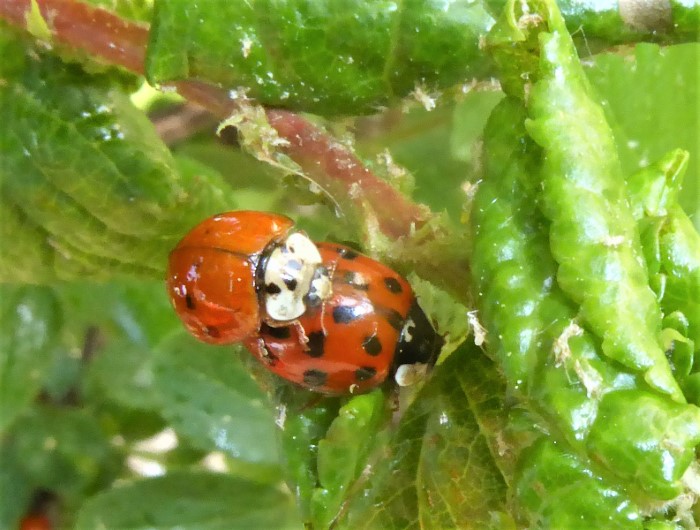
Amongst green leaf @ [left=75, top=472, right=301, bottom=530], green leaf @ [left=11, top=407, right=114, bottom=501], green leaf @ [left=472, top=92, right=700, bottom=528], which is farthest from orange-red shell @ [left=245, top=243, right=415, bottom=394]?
green leaf @ [left=11, top=407, right=114, bottom=501]

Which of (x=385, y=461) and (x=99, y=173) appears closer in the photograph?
(x=385, y=461)

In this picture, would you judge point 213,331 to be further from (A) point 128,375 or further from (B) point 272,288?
(A) point 128,375

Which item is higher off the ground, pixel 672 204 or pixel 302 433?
pixel 672 204

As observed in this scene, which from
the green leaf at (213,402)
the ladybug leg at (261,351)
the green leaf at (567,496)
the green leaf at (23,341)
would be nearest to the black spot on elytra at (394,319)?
the ladybug leg at (261,351)

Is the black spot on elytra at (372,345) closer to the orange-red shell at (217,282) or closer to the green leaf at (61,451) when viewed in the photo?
the orange-red shell at (217,282)

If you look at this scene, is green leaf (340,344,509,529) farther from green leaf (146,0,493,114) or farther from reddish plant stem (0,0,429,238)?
green leaf (146,0,493,114)

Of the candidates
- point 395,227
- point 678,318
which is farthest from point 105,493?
point 678,318

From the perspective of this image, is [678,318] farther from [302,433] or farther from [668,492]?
[302,433]

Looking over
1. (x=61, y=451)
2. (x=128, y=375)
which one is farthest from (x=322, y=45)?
(x=61, y=451)
